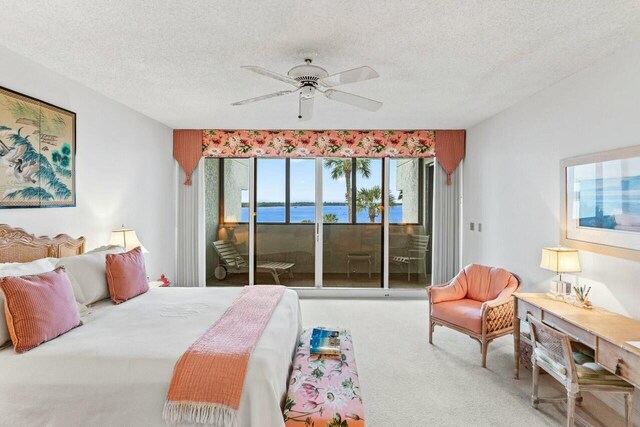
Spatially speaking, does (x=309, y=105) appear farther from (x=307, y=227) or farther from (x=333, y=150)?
(x=307, y=227)

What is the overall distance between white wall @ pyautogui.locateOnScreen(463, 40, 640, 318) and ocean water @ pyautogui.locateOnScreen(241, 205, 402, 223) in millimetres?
1072

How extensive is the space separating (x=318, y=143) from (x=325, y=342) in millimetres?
3525

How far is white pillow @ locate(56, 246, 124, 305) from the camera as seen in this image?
8.78ft

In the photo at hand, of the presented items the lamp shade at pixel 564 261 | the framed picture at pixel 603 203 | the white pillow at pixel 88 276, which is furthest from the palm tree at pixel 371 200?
the white pillow at pixel 88 276

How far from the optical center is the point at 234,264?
19.1 ft

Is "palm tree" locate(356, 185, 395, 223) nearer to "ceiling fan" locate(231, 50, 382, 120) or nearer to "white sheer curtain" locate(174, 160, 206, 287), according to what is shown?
"white sheer curtain" locate(174, 160, 206, 287)

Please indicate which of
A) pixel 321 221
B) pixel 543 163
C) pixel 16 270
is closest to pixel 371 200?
pixel 321 221

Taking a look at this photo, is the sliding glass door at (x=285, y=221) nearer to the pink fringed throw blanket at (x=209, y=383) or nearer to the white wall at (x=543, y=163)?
the white wall at (x=543, y=163)

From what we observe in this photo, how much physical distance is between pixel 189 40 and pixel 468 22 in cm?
187

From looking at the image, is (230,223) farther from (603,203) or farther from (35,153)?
(603,203)

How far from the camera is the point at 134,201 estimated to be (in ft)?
14.3

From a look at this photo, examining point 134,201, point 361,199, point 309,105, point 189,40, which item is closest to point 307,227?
point 361,199

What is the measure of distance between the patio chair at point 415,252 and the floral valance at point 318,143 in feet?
4.37

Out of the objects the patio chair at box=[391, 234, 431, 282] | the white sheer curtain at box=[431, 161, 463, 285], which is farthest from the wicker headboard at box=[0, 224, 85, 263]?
the white sheer curtain at box=[431, 161, 463, 285]
